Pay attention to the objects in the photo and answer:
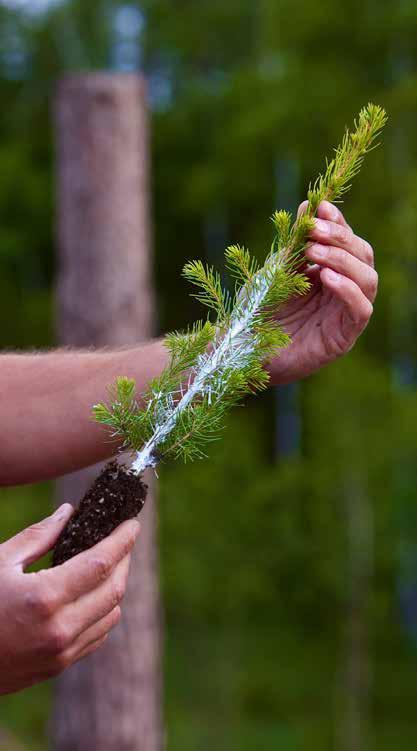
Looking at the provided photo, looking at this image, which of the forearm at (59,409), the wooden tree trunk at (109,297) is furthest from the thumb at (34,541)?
the wooden tree trunk at (109,297)

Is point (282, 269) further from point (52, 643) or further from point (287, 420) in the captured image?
point (287, 420)

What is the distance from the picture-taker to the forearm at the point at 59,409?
181 centimetres

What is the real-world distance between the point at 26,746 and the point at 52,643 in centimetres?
951

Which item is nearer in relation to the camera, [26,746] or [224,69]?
[26,746]

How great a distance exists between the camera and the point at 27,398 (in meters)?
1.83

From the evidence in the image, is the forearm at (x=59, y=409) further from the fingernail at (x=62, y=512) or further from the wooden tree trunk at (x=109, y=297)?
the wooden tree trunk at (x=109, y=297)

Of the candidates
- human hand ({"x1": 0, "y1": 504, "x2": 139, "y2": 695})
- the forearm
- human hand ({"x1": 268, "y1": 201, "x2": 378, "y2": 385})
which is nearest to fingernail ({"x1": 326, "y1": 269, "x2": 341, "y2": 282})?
human hand ({"x1": 268, "y1": 201, "x2": 378, "y2": 385})

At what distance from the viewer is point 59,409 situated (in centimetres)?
182

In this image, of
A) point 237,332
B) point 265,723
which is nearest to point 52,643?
point 237,332

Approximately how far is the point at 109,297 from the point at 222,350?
125 inches

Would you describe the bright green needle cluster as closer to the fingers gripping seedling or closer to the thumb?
the fingers gripping seedling

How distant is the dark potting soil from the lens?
143 cm

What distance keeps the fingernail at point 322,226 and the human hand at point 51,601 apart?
0.53m

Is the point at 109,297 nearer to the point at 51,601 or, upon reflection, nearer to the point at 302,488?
the point at 51,601
